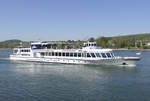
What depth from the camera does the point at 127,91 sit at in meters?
26.1

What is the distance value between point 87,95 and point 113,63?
88.5ft

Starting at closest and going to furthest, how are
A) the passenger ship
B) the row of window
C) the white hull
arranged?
1. the white hull
2. the passenger ship
3. the row of window

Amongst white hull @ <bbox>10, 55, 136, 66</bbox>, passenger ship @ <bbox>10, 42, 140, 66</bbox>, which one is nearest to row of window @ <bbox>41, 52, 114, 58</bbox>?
passenger ship @ <bbox>10, 42, 140, 66</bbox>

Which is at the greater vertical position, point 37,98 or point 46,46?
point 46,46

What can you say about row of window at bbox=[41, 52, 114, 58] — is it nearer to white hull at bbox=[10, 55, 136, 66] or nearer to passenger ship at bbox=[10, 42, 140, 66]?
passenger ship at bbox=[10, 42, 140, 66]

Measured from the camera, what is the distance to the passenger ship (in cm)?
4988

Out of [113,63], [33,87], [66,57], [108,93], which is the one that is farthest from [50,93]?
[66,57]

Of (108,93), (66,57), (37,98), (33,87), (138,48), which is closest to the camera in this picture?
(37,98)

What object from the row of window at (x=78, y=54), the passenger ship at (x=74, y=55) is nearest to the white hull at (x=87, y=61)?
the passenger ship at (x=74, y=55)

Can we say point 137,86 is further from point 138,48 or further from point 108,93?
point 138,48

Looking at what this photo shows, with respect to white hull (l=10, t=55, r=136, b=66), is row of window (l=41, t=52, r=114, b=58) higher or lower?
higher

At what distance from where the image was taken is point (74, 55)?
188ft

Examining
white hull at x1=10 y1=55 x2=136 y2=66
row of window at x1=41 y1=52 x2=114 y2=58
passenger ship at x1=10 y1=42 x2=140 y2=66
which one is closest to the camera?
white hull at x1=10 y1=55 x2=136 y2=66

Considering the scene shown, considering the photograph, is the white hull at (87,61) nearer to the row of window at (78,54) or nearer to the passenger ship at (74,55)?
the passenger ship at (74,55)
